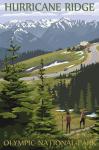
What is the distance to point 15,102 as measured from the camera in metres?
36.8

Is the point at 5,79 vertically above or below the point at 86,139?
above

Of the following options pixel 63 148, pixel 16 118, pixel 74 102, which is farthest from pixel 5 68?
pixel 74 102

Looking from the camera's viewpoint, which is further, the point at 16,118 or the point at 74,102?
the point at 74,102

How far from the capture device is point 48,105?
37.2 metres

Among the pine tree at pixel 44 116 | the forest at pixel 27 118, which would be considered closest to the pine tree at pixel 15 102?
the forest at pixel 27 118

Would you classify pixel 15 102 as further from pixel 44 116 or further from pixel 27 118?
pixel 44 116

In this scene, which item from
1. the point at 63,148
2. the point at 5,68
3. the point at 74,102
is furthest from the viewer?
the point at 74,102

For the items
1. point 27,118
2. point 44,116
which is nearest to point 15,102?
point 27,118

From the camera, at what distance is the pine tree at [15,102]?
1432 inches

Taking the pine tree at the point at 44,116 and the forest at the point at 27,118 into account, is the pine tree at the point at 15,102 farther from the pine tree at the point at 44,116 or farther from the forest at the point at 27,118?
the pine tree at the point at 44,116

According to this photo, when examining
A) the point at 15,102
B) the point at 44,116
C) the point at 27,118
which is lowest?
the point at 27,118

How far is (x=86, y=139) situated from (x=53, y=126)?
9.41 feet

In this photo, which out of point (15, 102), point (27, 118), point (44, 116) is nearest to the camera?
point (15, 102)

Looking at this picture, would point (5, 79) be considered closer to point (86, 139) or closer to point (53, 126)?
point (53, 126)
